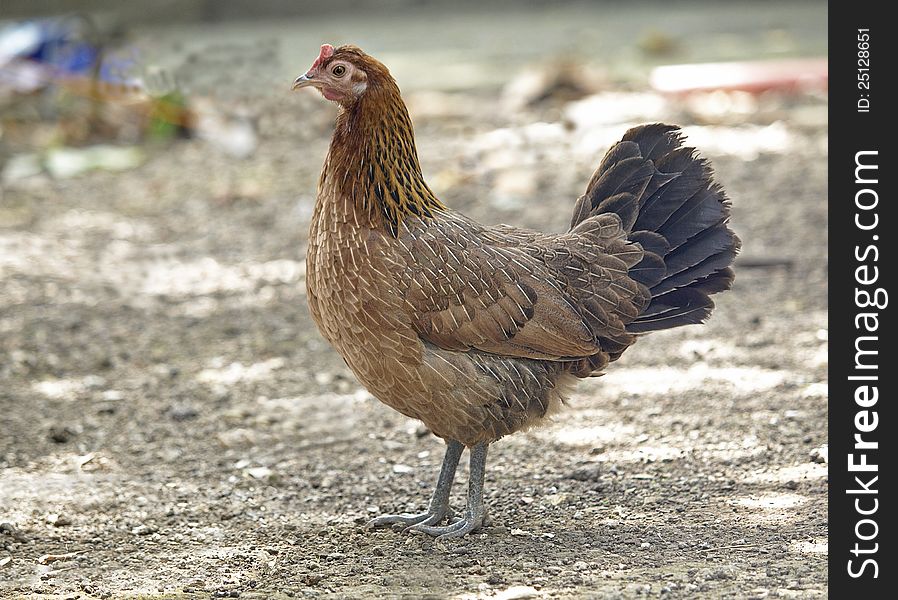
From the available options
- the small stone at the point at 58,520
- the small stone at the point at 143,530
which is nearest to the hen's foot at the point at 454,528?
the small stone at the point at 143,530

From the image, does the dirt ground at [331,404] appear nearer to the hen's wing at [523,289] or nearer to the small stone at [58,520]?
the small stone at [58,520]

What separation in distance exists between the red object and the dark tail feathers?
5.76m

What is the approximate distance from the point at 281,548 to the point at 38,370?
7.70ft

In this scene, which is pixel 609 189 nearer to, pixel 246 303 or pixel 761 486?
pixel 761 486

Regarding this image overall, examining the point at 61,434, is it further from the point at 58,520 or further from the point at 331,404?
the point at 331,404

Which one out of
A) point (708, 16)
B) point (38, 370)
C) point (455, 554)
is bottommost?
point (455, 554)

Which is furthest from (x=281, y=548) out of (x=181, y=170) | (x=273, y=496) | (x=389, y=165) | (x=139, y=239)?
(x=181, y=170)

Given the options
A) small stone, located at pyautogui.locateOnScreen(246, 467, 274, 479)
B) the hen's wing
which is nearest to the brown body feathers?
the hen's wing

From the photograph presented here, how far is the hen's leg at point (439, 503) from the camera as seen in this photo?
154 inches

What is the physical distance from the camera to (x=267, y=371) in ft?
18.2

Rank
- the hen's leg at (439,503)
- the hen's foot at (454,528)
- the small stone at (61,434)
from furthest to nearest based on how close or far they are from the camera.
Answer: the small stone at (61,434)
the hen's leg at (439,503)
the hen's foot at (454,528)

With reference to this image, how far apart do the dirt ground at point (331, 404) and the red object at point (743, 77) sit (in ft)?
0.54

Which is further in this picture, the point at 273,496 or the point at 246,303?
the point at 246,303

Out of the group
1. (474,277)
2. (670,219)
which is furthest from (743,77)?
(474,277)
